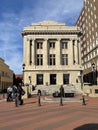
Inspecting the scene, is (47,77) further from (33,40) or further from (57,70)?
(33,40)

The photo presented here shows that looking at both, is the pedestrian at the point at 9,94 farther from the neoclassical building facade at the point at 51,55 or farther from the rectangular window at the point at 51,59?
the rectangular window at the point at 51,59

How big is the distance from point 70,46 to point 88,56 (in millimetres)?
18957

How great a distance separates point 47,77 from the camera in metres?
60.7

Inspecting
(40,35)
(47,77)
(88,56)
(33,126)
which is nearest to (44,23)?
(40,35)

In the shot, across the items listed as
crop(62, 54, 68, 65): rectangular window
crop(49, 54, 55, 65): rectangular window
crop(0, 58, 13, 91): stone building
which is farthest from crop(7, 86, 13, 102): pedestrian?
crop(0, 58, 13, 91): stone building

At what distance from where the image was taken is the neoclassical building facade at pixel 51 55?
199ft

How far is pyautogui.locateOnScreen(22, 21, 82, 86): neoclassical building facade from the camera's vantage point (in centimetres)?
6059

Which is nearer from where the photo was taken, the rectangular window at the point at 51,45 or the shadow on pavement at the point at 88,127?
the shadow on pavement at the point at 88,127

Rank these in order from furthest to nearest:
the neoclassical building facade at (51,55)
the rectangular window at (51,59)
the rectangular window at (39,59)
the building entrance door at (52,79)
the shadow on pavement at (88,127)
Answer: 1. the rectangular window at (51,59)
2. the rectangular window at (39,59)
3. the building entrance door at (52,79)
4. the neoclassical building facade at (51,55)
5. the shadow on pavement at (88,127)

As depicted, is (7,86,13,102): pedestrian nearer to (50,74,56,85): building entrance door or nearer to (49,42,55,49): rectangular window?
(50,74,56,85): building entrance door

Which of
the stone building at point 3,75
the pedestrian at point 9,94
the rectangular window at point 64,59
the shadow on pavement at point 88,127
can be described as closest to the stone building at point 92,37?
the rectangular window at point 64,59

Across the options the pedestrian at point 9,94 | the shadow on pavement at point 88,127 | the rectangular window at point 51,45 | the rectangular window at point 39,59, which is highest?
the rectangular window at point 51,45

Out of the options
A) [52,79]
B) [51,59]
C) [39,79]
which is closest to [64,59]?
[51,59]

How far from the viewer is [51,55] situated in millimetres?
62250
